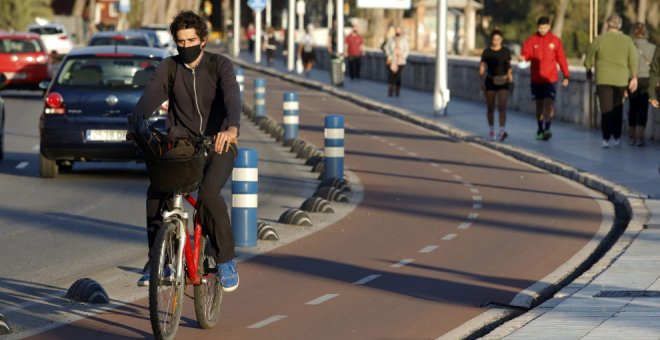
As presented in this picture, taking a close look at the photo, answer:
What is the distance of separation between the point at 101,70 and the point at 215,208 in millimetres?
11362

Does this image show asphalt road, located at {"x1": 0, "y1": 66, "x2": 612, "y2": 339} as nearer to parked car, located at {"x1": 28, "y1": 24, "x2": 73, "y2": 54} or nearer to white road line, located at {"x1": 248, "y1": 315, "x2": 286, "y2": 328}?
white road line, located at {"x1": 248, "y1": 315, "x2": 286, "y2": 328}

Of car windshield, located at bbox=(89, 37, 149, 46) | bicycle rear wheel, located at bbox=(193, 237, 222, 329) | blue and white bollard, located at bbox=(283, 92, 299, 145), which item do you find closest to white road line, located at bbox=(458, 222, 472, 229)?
bicycle rear wheel, located at bbox=(193, 237, 222, 329)

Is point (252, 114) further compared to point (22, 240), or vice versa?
point (252, 114)

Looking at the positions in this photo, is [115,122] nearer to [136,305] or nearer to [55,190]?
[55,190]

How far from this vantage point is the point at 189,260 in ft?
30.1

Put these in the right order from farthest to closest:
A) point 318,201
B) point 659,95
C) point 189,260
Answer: point 659,95
point 318,201
point 189,260

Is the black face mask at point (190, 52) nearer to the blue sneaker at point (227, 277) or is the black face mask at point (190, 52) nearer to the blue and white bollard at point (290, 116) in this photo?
the blue sneaker at point (227, 277)

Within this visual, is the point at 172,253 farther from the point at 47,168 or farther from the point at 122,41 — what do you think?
the point at 122,41

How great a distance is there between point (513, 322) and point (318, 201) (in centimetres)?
697

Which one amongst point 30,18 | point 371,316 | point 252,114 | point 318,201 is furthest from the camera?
point 30,18

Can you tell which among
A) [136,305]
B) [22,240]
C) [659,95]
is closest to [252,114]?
[659,95]

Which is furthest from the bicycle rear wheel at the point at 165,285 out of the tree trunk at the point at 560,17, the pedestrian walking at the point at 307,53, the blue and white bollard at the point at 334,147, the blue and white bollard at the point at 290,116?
the tree trunk at the point at 560,17

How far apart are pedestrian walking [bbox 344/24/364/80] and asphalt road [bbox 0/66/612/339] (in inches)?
1194

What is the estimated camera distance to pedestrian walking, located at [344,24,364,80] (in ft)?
176
